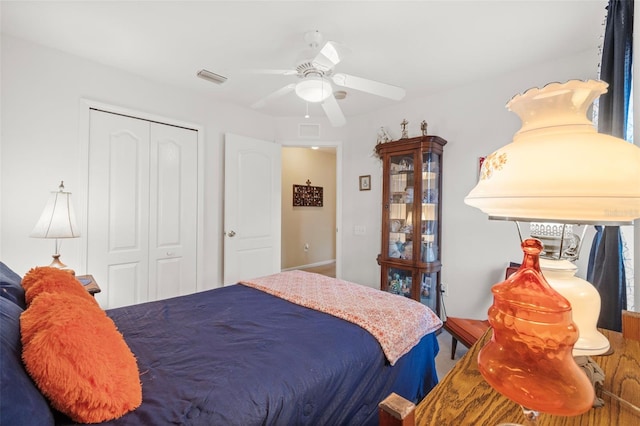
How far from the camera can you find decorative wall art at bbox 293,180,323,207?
18.1ft

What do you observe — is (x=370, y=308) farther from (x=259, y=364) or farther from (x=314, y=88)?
(x=314, y=88)

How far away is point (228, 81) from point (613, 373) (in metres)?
3.08

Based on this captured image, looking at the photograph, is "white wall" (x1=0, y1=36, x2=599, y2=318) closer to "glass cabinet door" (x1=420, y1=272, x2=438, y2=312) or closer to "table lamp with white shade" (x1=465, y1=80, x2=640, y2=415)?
"glass cabinet door" (x1=420, y1=272, x2=438, y2=312)

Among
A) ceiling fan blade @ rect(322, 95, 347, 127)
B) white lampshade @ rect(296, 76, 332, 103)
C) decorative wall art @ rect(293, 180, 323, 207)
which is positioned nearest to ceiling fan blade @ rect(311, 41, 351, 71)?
white lampshade @ rect(296, 76, 332, 103)

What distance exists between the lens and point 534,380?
48 centimetres

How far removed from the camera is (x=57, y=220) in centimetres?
192

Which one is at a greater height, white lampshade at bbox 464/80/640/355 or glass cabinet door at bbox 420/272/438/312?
white lampshade at bbox 464/80/640/355

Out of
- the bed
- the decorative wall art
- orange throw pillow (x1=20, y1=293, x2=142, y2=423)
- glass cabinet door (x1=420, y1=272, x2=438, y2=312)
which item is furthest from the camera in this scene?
the decorative wall art

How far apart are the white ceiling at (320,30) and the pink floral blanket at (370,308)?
175 centimetres

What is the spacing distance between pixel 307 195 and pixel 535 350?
529 centimetres

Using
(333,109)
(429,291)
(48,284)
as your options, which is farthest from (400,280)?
(48,284)

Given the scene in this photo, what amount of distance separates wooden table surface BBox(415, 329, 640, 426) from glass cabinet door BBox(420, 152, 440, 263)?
2.07 meters

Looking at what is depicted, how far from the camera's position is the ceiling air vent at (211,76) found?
98.2 inches

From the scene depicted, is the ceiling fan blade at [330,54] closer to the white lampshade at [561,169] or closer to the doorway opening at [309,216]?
the white lampshade at [561,169]
